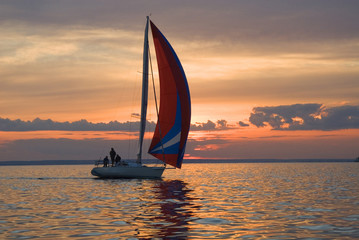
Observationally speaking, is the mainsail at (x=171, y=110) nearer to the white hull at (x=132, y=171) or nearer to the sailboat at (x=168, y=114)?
the sailboat at (x=168, y=114)

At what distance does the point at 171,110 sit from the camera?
48.1m

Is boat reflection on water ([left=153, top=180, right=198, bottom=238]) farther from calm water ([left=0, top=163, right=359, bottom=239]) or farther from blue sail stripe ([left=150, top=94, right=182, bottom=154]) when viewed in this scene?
blue sail stripe ([left=150, top=94, right=182, bottom=154])

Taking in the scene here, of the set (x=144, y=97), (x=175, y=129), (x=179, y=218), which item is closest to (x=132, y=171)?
(x=175, y=129)

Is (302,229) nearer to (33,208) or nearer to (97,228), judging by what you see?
(97,228)

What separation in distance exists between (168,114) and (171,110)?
526mm

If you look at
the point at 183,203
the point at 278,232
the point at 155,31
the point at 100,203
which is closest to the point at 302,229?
the point at 278,232

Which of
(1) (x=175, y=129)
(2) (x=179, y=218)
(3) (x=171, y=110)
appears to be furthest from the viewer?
(1) (x=175, y=129)

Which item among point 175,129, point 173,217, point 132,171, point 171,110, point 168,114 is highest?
point 171,110

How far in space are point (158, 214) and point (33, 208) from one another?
23.4 ft

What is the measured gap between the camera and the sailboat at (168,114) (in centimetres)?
4800

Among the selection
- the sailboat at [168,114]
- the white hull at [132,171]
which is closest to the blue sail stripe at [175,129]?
the sailboat at [168,114]

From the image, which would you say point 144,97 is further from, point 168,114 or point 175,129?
point 175,129

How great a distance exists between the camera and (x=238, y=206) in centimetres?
2500

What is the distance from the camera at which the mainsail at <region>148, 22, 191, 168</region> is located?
48.1m
